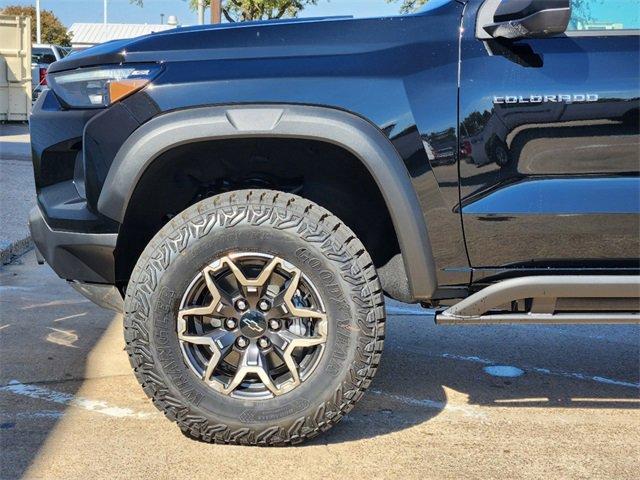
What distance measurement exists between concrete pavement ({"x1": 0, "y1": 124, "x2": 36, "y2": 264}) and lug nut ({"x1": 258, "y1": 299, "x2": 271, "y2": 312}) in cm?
422

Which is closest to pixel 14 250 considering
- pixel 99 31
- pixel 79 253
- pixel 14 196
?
pixel 14 196

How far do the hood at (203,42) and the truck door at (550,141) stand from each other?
2.04 feet

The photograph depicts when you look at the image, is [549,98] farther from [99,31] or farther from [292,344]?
[99,31]

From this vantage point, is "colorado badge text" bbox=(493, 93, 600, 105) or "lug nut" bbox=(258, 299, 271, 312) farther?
"lug nut" bbox=(258, 299, 271, 312)

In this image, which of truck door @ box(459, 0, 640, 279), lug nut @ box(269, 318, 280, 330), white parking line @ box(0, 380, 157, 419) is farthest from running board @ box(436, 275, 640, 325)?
white parking line @ box(0, 380, 157, 419)

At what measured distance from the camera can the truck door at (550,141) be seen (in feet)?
10.3

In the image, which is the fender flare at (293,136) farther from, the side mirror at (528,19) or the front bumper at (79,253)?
the side mirror at (528,19)

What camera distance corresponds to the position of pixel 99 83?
3328 mm

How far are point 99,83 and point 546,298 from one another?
1886 millimetres

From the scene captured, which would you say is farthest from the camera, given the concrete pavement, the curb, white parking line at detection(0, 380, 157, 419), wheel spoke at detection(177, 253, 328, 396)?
the concrete pavement

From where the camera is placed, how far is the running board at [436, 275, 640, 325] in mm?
3182

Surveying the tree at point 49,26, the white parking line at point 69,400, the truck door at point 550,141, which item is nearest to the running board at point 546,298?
the truck door at point 550,141

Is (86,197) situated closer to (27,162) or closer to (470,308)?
(470,308)

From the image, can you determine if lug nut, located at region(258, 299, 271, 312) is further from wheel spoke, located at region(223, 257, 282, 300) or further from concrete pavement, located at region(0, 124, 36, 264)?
concrete pavement, located at region(0, 124, 36, 264)
